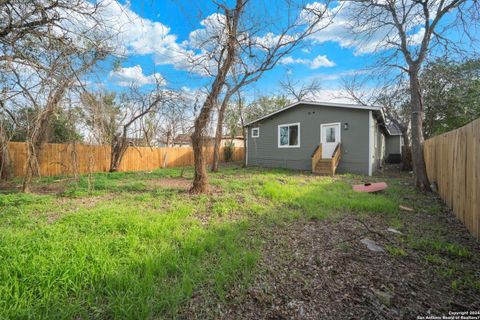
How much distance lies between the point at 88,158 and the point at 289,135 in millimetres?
10041

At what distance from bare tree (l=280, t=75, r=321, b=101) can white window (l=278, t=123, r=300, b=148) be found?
26.8ft

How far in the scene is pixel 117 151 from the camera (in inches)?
438

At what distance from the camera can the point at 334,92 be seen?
622 inches

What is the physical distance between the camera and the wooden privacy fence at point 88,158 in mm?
8419

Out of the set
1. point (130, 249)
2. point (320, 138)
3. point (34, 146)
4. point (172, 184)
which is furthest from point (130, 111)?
point (130, 249)

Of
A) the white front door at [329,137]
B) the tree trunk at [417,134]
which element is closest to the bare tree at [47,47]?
the tree trunk at [417,134]

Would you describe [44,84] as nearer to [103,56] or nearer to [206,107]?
[103,56]

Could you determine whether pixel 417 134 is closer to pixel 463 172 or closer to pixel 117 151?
pixel 463 172

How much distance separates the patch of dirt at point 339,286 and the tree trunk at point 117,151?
34.5 ft

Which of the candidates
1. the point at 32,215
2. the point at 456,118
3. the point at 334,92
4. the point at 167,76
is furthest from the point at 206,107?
the point at 456,118

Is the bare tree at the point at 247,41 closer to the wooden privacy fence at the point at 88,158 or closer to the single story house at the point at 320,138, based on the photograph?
the wooden privacy fence at the point at 88,158

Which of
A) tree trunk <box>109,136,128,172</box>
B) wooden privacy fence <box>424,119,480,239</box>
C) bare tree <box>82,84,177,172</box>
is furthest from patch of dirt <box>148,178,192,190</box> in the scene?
wooden privacy fence <box>424,119,480,239</box>

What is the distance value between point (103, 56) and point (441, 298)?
579 centimetres

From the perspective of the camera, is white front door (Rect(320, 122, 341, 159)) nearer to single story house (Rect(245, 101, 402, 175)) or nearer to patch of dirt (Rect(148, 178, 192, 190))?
single story house (Rect(245, 101, 402, 175))
